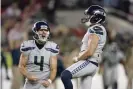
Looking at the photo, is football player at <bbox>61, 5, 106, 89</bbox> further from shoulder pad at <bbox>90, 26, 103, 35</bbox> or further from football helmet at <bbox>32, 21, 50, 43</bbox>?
football helmet at <bbox>32, 21, 50, 43</bbox>

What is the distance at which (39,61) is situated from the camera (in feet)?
32.1

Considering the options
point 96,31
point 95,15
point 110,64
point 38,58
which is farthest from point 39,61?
point 110,64

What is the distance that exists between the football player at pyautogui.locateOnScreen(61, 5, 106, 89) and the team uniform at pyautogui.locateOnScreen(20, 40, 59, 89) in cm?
39

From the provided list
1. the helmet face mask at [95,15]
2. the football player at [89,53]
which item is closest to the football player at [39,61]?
the football player at [89,53]

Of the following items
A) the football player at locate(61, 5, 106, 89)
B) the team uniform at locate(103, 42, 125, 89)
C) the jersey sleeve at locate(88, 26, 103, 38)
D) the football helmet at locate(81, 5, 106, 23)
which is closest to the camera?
the football player at locate(61, 5, 106, 89)

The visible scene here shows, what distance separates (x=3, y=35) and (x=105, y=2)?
5063 mm

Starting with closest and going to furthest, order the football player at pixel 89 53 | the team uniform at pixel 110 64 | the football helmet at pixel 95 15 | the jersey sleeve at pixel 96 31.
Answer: the football player at pixel 89 53 → the jersey sleeve at pixel 96 31 → the football helmet at pixel 95 15 → the team uniform at pixel 110 64

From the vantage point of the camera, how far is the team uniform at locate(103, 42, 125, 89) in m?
15.1

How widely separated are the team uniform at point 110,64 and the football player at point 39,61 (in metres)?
5.36

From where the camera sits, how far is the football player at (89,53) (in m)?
10.2

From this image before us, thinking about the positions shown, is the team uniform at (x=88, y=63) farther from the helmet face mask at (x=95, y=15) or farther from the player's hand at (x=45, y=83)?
the player's hand at (x=45, y=83)

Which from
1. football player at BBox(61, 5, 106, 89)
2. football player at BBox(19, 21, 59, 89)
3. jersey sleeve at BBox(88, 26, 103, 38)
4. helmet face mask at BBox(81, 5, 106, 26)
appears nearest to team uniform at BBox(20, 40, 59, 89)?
football player at BBox(19, 21, 59, 89)

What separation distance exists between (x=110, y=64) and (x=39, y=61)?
5535mm

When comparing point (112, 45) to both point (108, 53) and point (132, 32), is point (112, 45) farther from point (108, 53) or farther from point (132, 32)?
point (132, 32)
